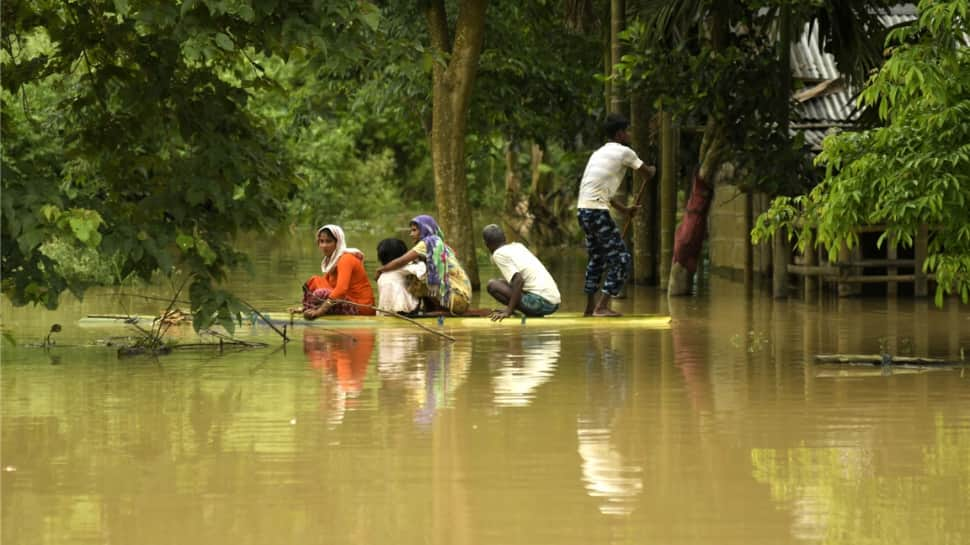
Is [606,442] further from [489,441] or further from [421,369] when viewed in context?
[421,369]

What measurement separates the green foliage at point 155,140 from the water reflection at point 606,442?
2.83 m

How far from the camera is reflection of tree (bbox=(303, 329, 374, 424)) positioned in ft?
37.1

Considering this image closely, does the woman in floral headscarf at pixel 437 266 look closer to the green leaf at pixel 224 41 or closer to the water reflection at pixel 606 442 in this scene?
the water reflection at pixel 606 442

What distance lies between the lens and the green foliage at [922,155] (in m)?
12.4

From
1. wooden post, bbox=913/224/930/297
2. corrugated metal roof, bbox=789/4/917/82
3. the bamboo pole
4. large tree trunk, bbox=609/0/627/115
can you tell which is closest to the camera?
the bamboo pole

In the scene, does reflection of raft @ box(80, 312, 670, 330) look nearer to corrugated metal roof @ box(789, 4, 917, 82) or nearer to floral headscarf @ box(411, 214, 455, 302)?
floral headscarf @ box(411, 214, 455, 302)

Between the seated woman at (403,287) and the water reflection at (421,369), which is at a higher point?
the seated woman at (403,287)

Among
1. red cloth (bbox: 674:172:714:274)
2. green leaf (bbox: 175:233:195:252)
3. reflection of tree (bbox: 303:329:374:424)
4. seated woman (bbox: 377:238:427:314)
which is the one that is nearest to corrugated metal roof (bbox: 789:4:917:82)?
red cloth (bbox: 674:172:714:274)

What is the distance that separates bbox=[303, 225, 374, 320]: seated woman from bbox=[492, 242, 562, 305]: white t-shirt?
1312 mm

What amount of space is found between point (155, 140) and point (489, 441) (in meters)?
5.54

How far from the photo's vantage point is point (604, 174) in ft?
55.1

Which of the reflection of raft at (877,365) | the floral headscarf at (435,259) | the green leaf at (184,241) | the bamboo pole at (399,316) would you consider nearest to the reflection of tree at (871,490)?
the reflection of raft at (877,365)

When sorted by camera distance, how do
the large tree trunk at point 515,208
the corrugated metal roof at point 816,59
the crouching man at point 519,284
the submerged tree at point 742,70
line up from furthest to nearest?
1. the large tree trunk at point 515,208
2. the corrugated metal roof at point 816,59
3. the submerged tree at point 742,70
4. the crouching man at point 519,284

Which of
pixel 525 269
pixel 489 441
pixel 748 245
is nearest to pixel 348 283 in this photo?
pixel 525 269
